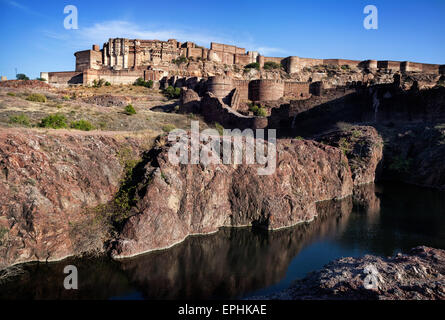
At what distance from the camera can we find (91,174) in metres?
13.7

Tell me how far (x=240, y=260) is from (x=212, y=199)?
336cm

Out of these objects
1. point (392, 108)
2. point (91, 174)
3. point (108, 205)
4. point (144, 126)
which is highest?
point (392, 108)

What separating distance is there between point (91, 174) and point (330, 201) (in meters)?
15.3

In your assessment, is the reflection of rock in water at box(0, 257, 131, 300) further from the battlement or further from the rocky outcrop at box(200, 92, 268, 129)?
→ the battlement

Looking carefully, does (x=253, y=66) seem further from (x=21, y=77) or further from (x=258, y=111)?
(x=21, y=77)

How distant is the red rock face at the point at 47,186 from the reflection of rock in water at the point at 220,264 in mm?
2929

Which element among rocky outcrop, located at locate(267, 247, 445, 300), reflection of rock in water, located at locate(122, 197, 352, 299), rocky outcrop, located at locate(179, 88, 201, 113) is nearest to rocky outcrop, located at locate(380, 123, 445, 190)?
reflection of rock in water, located at locate(122, 197, 352, 299)

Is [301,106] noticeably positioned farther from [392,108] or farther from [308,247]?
[308,247]

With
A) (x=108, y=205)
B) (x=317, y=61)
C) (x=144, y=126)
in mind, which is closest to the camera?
(x=108, y=205)

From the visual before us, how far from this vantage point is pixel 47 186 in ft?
39.4

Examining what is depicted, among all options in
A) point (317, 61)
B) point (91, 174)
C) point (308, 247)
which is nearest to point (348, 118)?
point (308, 247)

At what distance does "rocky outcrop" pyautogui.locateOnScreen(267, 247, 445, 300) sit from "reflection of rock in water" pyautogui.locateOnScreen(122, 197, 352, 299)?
1637 millimetres

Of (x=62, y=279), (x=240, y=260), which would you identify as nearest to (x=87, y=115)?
(x=62, y=279)

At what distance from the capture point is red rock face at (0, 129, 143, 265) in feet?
35.2
